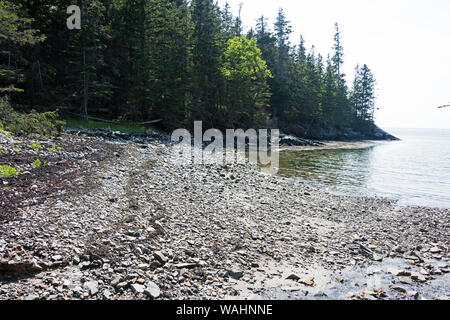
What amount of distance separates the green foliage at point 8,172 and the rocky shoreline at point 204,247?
6.73 ft

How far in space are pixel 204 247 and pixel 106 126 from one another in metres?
23.7

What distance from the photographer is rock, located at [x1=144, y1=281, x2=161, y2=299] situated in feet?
16.9

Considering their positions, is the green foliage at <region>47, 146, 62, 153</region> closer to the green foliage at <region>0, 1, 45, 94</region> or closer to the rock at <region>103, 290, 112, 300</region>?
the green foliage at <region>0, 1, 45, 94</region>

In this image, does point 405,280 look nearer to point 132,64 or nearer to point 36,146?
point 36,146

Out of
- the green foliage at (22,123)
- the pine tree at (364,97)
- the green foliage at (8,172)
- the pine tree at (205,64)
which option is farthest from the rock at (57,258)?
the pine tree at (364,97)

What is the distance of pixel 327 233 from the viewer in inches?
370

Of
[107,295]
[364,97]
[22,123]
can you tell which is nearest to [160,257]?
[107,295]

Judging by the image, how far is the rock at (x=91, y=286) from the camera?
4.96 meters

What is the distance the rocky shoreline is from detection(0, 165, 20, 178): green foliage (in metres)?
2.05

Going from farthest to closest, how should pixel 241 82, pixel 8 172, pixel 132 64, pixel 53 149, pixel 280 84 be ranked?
pixel 280 84, pixel 241 82, pixel 132 64, pixel 53 149, pixel 8 172

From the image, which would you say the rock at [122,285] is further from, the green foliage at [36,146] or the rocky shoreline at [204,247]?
the green foliage at [36,146]

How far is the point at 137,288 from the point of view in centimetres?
521
